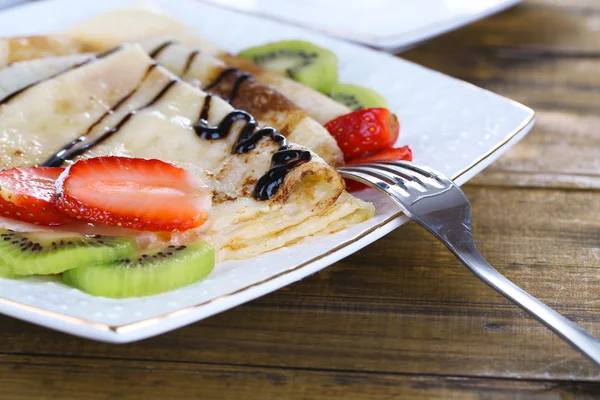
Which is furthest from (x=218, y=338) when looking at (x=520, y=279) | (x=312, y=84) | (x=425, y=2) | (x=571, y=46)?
(x=571, y=46)

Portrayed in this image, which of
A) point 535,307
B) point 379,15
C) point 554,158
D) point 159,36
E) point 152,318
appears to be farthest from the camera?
point 379,15

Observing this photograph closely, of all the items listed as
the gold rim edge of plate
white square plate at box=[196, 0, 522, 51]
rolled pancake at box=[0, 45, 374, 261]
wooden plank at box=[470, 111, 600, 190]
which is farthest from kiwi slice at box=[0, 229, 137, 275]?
white square plate at box=[196, 0, 522, 51]

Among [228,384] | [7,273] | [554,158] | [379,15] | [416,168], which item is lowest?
[554,158]

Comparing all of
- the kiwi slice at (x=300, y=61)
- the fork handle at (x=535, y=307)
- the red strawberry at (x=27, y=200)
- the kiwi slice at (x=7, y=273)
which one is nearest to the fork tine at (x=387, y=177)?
the fork handle at (x=535, y=307)

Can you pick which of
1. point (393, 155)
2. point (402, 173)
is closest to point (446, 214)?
point (402, 173)

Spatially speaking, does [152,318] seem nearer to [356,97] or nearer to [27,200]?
[27,200]

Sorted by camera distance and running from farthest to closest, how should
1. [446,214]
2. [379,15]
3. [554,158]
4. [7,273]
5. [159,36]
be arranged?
[379,15]
[159,36]
[554,158]
[446,214]
[7,273]
